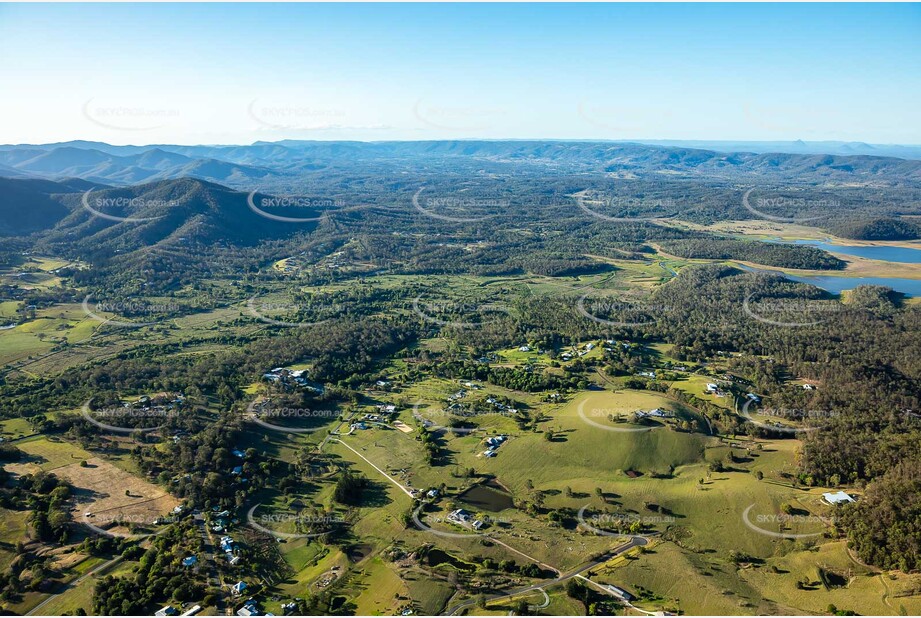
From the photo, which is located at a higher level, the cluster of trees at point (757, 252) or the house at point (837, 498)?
the cluster of trees at point (757, 252)

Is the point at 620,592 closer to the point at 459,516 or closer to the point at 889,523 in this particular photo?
the point at 459,516

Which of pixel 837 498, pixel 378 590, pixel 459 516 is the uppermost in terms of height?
pixel 837 498

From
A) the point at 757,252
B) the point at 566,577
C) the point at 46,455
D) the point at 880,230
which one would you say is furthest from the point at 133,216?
the point at 880,230

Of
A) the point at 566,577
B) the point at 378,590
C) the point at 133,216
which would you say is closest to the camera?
the point at 378,590

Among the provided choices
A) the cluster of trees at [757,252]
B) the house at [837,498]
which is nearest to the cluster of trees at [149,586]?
the house at [837,498]

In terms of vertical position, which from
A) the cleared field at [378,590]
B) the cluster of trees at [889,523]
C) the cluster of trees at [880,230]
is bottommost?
the cleared field at [378,590]

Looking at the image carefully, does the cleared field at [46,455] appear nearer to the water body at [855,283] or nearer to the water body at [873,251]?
the water body at [855,283]

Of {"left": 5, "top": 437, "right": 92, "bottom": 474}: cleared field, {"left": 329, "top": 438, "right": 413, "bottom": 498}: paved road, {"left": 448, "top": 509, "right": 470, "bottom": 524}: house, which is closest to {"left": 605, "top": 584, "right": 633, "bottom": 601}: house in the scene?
{"left": 448, "top": 509, "right": 470, "bottom": 524}: house
